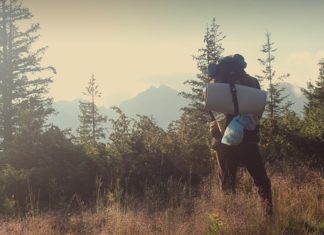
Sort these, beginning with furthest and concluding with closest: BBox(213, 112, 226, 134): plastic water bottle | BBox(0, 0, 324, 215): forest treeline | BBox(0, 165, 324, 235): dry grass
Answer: BBox(0, 0, 324, 215): forest treeline → BBox(213, 112, 226, 134): plastic water bottle → BBox(0, 165, 324, 235): dry grass

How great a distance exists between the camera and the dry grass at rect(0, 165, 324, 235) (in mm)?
5207

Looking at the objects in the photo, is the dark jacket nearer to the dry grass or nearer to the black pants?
the black pants

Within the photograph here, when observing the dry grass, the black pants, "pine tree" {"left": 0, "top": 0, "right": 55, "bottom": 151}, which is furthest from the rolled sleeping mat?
"pine tree" {"left": 0, "top": 0, "right": 55, "bottom": 151}

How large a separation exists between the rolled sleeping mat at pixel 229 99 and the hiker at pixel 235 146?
0.45ft

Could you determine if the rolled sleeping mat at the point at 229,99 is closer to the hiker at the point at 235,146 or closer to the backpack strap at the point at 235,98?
the backpack strap at the point at 235,98

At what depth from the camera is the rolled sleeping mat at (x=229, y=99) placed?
18.2 ft

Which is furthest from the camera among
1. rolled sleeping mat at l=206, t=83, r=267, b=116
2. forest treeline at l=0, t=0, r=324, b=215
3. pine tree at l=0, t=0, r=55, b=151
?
pine tree at l=0, t=0, r=55, b=151

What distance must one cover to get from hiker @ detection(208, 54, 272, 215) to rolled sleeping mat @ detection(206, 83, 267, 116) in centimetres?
14

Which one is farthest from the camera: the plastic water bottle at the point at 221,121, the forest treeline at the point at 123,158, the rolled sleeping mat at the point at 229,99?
the forest treeline at the point at 123,158

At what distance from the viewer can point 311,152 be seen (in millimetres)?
10414

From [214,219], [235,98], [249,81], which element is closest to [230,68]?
[249,81]

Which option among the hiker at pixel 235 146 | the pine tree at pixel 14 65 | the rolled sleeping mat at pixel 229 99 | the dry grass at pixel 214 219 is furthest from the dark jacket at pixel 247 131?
the pine tree at pixel 14 65

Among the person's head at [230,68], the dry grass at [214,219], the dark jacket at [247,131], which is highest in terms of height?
the person's head at [230,68]

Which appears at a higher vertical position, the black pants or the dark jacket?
the dark jacket
